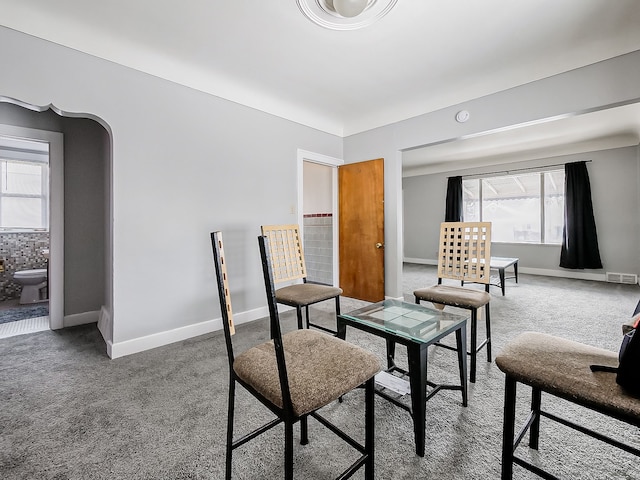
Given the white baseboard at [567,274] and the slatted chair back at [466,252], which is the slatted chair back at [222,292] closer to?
the slatted chair back at [466,252]

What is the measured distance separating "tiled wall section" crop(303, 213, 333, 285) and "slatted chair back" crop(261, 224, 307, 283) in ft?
5.36

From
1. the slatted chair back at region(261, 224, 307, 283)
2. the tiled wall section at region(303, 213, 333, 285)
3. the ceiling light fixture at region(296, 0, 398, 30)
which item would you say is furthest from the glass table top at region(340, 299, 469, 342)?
the tiled wall section at region(303, 213, 333, 285)

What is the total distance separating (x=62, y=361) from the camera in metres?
2.34

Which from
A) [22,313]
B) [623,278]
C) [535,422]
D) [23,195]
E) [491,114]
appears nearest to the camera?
[535,422]

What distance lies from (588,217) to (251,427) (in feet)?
22.3

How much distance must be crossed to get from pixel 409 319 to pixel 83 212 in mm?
3588

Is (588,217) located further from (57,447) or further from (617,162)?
(57,447)

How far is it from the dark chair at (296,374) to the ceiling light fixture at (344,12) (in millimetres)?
1722

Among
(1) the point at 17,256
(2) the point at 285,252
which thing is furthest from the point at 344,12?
(1) the point at 17,256

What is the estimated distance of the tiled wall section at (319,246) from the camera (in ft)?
15.1

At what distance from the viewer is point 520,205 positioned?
6496mm

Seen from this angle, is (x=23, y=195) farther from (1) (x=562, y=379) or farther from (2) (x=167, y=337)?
(1) (x=562, y=379)

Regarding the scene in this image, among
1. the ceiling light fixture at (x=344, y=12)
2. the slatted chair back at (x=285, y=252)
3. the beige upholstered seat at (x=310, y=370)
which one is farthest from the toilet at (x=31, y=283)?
the ceiling light fixture at (x=344, y=12)

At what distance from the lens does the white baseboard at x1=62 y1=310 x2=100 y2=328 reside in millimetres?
3139
